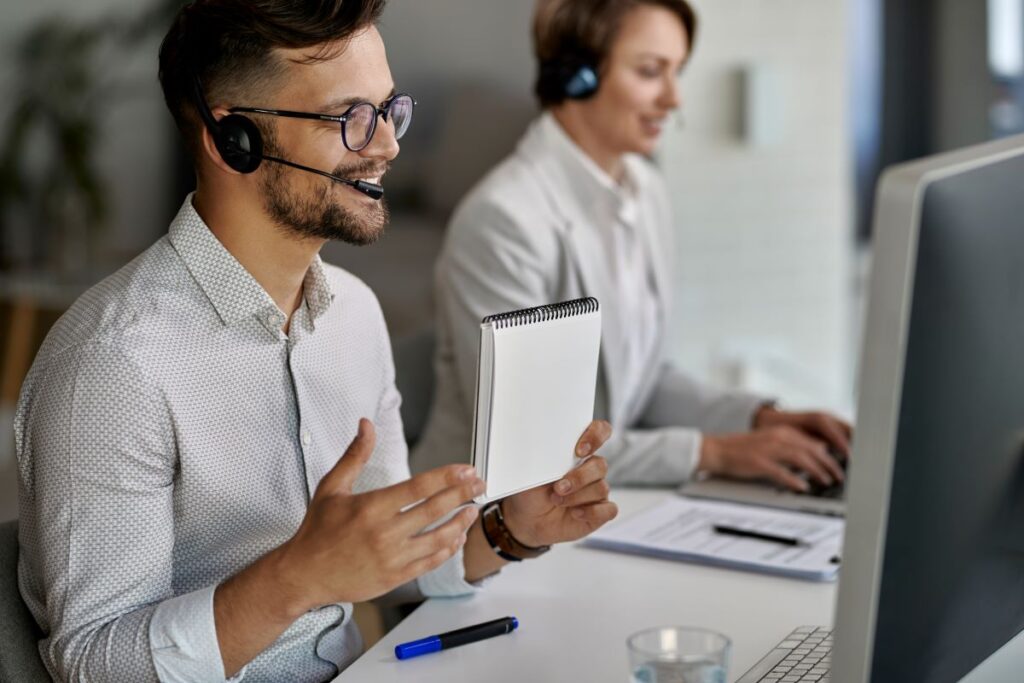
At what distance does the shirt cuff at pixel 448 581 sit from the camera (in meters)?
1.53

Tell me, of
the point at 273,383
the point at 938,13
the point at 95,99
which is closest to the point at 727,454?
the point at 273,383

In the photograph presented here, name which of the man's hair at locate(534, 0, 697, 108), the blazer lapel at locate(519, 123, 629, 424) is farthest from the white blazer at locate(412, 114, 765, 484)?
the man's hair at locate(534, 0, 697, 108)

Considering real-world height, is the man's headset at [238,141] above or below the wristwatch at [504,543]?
above

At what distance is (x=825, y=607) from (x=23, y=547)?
0.91 meters

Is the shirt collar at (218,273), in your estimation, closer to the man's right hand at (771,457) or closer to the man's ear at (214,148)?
the man's ear at (214,148)

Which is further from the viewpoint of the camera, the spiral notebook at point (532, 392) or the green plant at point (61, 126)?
the green plant at point (61, 126)

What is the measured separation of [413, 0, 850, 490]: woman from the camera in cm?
223

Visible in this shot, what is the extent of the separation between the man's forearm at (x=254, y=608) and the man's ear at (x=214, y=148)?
17.6 inches

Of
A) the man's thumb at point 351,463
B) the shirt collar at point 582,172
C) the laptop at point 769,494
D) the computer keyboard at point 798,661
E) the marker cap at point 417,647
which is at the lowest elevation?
the laptop at point 769,494

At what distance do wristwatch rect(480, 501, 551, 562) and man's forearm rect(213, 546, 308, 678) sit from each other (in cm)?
38

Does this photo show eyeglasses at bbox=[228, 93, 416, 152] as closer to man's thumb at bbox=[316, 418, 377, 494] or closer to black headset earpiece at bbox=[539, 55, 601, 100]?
man's thumb at bbox=[316, 418, 377, 494]

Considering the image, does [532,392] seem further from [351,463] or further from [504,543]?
[504,543]

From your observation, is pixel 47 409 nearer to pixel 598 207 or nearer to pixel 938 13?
pixel 598 207

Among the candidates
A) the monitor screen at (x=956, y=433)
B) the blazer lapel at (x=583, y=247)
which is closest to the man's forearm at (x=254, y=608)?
the monitor screen at (x=956, y=433)
